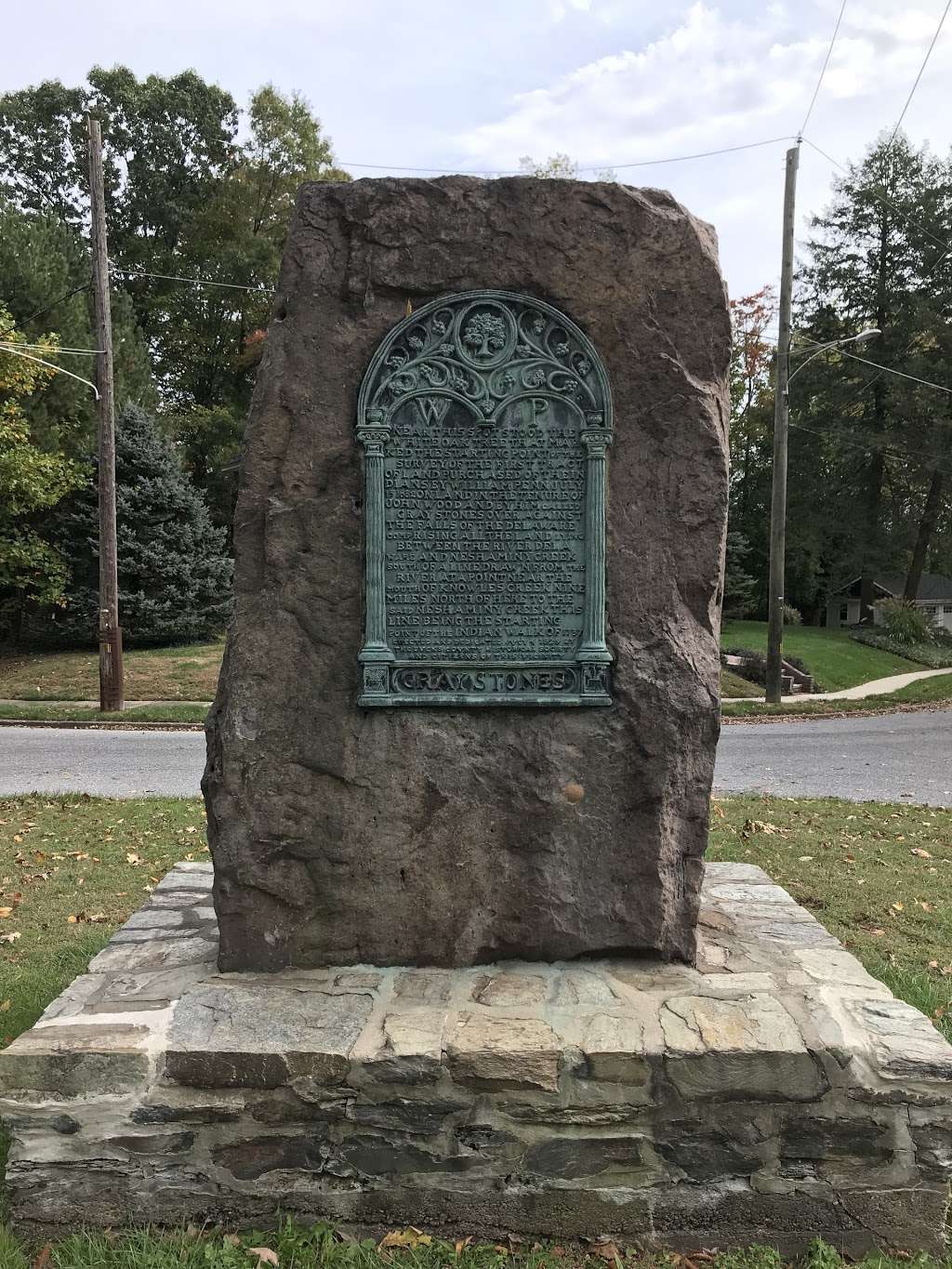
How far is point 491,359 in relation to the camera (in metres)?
3.67

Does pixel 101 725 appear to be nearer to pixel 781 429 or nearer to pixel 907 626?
pixel 781 429

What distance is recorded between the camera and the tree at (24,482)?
18.0 m

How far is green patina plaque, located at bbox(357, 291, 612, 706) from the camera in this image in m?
3.64

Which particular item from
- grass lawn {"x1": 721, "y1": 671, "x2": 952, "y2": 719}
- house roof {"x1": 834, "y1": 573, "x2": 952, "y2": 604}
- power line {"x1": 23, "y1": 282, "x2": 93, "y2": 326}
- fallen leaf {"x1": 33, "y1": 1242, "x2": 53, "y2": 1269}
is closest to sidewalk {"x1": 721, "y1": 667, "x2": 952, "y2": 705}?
grass lawn {"x1": 721, "y1": 671, "x2": 952, "y2": 719}

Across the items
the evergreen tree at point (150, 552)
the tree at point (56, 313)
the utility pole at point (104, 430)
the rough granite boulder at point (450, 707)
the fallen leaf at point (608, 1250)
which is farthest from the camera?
the tree at point (56, 313)

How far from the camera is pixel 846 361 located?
31.6 m

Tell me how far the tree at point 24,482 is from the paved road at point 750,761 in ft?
22.8

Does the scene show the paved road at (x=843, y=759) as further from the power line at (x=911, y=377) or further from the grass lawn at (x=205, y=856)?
the power line at (x=911, y=377)

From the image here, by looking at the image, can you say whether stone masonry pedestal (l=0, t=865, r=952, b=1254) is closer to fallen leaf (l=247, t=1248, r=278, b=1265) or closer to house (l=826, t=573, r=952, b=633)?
fallen leaf (l=247, t=1248, r=278, b=1265)

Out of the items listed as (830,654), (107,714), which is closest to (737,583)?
(830,654)

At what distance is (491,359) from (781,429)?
13.1 m

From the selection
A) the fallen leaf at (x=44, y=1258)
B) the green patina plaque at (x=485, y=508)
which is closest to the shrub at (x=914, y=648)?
the green patina plaque at (x=485, y=508)

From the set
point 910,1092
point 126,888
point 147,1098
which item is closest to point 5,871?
point 126,888

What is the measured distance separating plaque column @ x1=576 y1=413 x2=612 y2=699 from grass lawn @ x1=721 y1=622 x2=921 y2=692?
1846 centimetres
